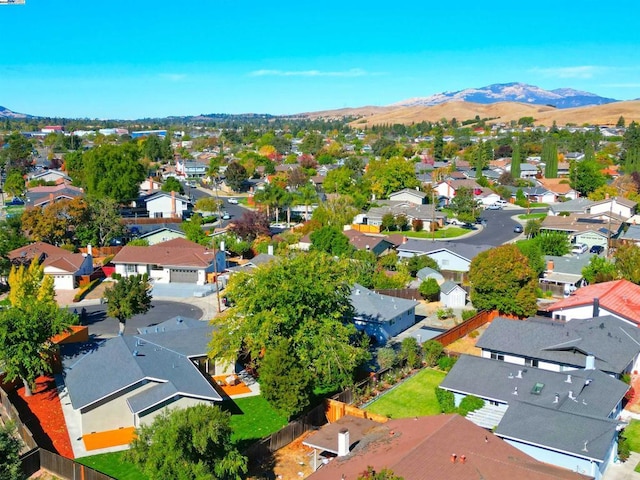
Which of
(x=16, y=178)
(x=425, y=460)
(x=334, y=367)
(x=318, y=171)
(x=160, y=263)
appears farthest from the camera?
(x=318, y=171)

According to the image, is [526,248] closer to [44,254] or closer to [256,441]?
[256,441]

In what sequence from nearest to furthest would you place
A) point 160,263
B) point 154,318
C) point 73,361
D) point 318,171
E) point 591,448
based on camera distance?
point 591,448 → point 73,361 → point 154,318 → point 160,263 → point 318,171

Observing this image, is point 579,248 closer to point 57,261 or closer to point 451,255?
point 451,255

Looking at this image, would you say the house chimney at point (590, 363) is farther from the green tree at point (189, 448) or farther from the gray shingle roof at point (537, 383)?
the green tree at point (189, 448)

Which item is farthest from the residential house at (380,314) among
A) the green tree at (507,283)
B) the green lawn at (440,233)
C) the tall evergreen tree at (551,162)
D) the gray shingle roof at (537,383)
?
the tall evergreen tree at (551,162)

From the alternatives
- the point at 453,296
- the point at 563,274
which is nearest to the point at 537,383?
the point at 453,296

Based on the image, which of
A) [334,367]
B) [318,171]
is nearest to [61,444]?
[334,367]
